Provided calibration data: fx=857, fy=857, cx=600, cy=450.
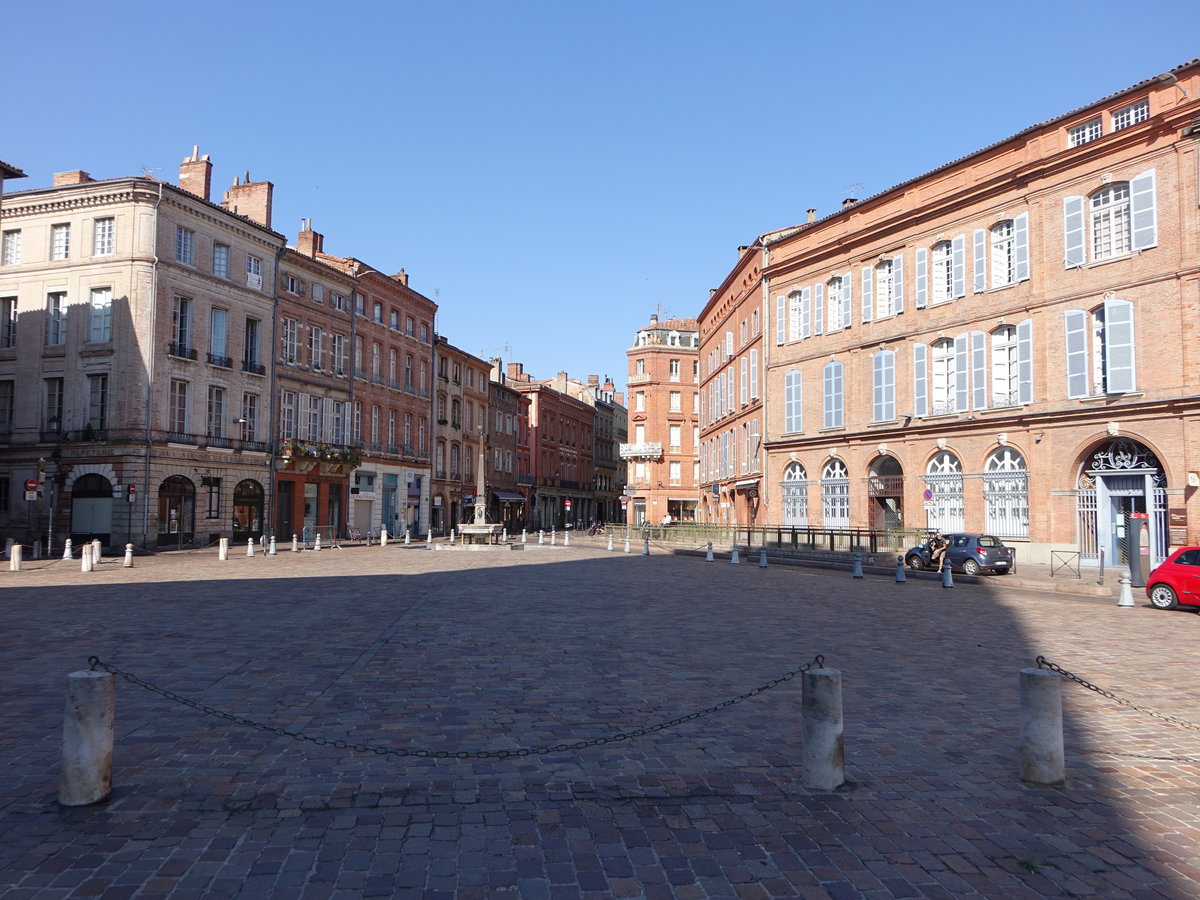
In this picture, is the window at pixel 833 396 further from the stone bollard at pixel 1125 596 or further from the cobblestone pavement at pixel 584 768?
the cobblestone pavement at pixel 584 768

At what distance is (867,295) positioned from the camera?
35188 millimetres

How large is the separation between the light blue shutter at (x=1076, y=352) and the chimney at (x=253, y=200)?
33.7m

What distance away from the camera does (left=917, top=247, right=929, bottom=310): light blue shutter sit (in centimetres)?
3244

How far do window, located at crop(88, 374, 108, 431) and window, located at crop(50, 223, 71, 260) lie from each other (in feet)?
16.6

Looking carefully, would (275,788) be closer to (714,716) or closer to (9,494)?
(714,716)

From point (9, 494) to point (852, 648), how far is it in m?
34.3

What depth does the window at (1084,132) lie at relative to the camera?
1053 inches

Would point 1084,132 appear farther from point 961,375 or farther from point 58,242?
point 58,242

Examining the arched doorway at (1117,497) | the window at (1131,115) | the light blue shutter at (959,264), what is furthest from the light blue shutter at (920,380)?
the window at (1131,115)

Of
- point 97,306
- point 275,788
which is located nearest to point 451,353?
point 97,306

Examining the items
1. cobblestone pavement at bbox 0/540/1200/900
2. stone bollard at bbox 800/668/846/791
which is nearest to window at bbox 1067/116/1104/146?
cobblestone pavement at bbox 0/540/1200/900

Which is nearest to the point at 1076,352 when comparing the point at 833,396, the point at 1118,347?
the point at 1118,347

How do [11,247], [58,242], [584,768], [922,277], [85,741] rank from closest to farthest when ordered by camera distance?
[85,741] → [584,768] → [922,277] → [58,242] → [11,247]

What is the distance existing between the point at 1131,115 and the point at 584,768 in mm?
28444
